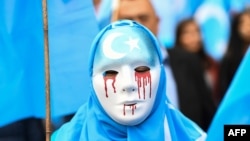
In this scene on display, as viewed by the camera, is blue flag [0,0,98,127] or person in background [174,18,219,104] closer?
blue flag [0,0,98,127]

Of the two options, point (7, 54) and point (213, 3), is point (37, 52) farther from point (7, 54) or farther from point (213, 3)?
point (213, 3)

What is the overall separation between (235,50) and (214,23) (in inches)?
50.7

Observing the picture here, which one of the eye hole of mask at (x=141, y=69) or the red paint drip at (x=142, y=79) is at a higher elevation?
the eye hole of mask at (x=141, y=69)

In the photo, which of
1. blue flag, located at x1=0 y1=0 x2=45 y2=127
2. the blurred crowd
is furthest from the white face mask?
the blurred crowd

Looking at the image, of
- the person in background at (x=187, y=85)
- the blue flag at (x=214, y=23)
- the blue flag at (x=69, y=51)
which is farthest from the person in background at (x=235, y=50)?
the blue flag at (x=69, y=51)

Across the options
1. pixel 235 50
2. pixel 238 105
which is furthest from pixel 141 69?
pixel 235 50

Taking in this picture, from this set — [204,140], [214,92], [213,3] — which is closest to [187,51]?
[214,92]

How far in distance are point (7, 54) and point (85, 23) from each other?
0.47m

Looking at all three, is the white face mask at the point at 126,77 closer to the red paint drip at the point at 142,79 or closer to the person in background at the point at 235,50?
the red paint drip at the point at 142,79

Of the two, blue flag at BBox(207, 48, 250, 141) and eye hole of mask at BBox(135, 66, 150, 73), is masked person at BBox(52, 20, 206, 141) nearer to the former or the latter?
eye hole of mask at BBox(135, 66, 150, 73)

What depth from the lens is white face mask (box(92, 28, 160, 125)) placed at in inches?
207

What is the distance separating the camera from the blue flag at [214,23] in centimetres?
1022

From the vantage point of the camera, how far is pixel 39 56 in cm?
615

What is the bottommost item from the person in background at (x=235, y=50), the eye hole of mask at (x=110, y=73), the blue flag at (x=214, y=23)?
the eye hole of mask at (x=110, y=73)
